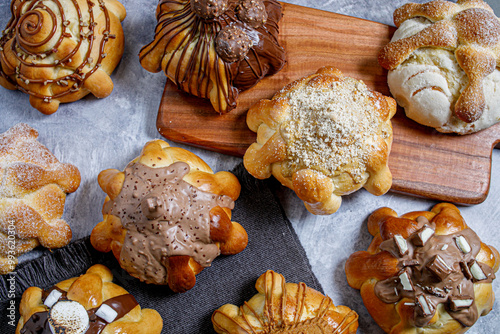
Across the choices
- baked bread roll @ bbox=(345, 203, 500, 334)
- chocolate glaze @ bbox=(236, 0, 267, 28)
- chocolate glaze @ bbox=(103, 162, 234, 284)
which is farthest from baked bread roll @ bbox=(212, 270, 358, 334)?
chocolate glaze @ bbox=(236, 0, 267, 28)

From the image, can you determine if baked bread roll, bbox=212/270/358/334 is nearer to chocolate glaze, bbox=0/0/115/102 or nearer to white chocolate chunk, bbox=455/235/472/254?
white chocolate chunk, bbox=455/235/472/254

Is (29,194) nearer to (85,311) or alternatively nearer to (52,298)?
(52,298)

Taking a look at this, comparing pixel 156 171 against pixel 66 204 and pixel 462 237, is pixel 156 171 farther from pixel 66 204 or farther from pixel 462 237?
pixel 462 237

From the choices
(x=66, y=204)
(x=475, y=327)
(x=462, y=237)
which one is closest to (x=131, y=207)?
(x=66, y=204)

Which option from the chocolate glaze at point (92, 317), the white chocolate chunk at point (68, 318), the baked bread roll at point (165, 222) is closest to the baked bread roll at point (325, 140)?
the baked bread roll at point (165, 222)

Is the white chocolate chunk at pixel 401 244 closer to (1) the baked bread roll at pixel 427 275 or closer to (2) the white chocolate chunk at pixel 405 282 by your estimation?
(1) the baked bread roll at pixel 427 275

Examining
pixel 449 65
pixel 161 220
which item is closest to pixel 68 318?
pixel 161 220
